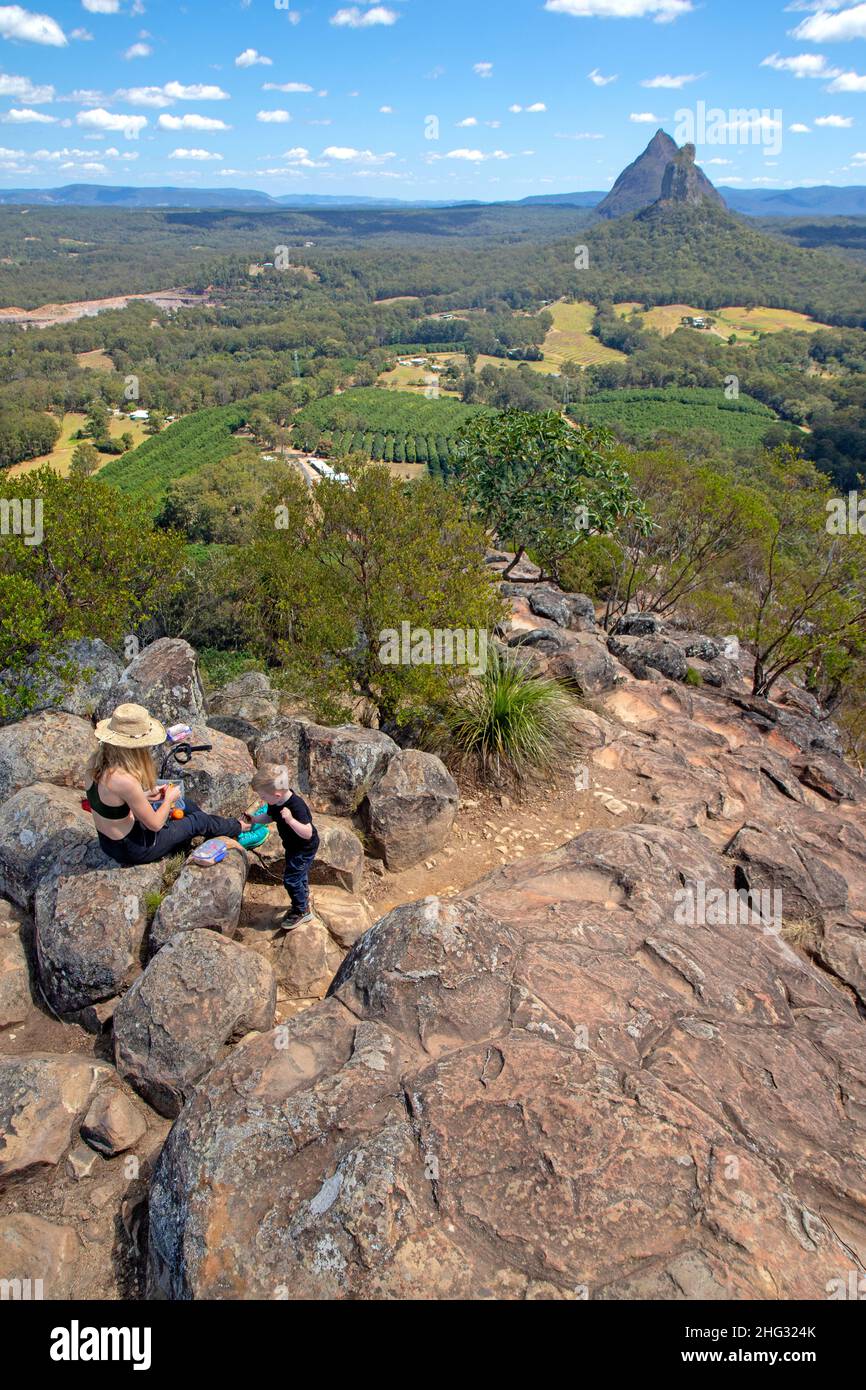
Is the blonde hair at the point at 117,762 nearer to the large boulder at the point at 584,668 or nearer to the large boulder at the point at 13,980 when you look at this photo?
the large boulder at the point at 13,980

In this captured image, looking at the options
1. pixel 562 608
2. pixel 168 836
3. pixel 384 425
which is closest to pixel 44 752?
pixel 168 836

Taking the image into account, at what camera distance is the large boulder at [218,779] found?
8.57 metres

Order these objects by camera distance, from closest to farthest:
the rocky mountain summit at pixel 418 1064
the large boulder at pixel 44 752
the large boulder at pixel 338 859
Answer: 1. the rocky mountain summit at pixel 418 1064
2. the large boulder at pixel 338 859
3. the large boulder at pixel 44 752

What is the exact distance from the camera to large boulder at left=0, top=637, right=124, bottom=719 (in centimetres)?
1110

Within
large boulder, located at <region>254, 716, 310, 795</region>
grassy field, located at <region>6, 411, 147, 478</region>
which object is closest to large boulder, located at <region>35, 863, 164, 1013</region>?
large boulder, located at <region>254, 716, 310, 795</region>

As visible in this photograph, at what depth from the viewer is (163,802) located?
7125 mm

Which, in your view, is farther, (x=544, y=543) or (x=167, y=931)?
(x=544, y=543)

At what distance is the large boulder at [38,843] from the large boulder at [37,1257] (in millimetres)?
3063

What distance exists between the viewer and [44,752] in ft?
29.8

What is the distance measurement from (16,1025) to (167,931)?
157 cm

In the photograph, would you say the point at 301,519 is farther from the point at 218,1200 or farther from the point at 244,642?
the point at 218,1200

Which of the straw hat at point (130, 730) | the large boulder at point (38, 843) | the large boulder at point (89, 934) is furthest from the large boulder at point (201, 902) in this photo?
the straw hat at point (130, 730)

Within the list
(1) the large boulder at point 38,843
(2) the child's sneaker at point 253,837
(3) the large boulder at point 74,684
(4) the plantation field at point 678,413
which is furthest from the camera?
(4) the plantation field at point 678,413
